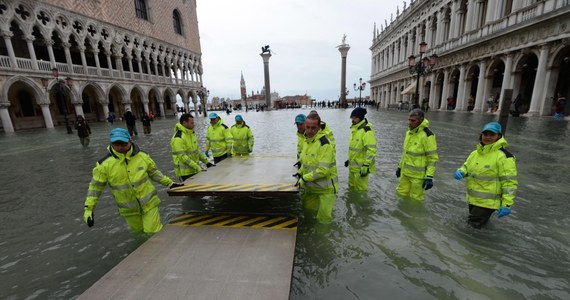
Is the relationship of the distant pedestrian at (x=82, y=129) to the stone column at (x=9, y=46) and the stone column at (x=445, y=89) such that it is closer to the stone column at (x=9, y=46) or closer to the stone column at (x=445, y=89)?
the stone column at (x=9, y=46)

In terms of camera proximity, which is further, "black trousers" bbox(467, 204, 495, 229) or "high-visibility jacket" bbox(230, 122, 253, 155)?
"high-visibility jacket" bbox(230, 122, 253, 155)

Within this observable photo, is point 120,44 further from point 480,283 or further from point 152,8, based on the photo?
point 480,283

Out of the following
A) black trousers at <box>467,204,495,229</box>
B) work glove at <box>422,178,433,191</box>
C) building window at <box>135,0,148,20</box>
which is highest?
building window at <box>135,0,148,20</box>

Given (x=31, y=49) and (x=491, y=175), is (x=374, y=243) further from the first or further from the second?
(x=31, y=49)

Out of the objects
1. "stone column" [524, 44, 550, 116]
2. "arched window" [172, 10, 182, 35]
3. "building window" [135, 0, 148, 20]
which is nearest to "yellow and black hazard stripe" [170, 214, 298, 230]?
"stone column" [524, 44, 550, 116]

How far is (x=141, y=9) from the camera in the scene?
32125 mm

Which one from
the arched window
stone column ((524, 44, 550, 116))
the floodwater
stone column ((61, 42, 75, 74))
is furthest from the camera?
the arched window

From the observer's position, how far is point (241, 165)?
548 cm

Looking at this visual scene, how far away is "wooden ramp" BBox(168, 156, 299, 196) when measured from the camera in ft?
12.1

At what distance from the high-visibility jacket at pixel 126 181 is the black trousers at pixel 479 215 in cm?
475

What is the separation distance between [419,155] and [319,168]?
1988 millimetres

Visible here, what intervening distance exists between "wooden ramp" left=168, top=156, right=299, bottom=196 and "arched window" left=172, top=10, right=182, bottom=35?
41.3 m

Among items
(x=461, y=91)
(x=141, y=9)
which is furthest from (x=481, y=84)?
(x=141, y=9)

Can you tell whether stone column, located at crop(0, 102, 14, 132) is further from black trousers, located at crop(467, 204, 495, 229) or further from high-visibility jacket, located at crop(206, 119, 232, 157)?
black trousers, located at crop(467, 204, 495, 229)
